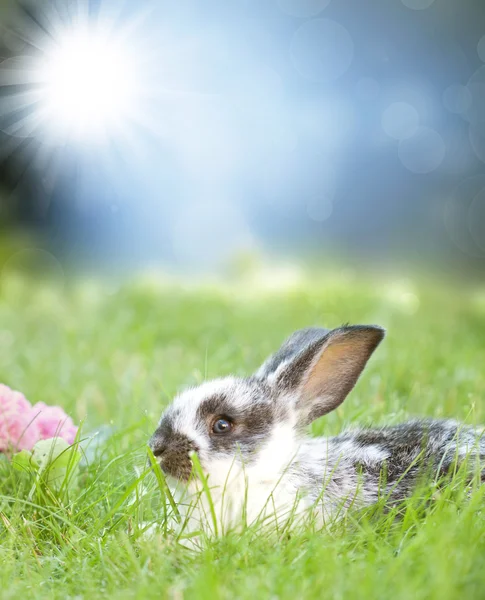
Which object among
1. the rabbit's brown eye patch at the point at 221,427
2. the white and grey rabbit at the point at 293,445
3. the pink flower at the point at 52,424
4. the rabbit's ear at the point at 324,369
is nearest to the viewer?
the white and grey rabbit at the point at 293,445

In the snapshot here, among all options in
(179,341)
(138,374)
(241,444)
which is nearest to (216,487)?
(241,444)

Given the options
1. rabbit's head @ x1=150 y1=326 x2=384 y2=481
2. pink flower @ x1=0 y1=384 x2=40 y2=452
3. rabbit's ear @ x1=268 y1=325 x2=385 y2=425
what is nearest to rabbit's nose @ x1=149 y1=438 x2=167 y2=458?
rabbit's head @ x1=150 y1=326 x2=384 y2=481

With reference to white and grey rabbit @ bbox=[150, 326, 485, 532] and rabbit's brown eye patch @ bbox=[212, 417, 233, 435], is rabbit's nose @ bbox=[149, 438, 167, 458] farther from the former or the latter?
rabbit's brown eye patch @ bbox=[212, 417, 233, 435]

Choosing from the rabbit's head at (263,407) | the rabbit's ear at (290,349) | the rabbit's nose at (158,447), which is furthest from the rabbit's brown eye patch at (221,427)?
the rabbit's ear at (290,349)

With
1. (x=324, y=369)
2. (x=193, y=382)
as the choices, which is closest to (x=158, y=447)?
(x=324, y=369)

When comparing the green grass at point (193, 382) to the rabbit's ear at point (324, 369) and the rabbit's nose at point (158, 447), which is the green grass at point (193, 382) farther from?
the rabbit's ear at point (324, 369)

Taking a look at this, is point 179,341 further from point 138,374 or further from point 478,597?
point 478,597
